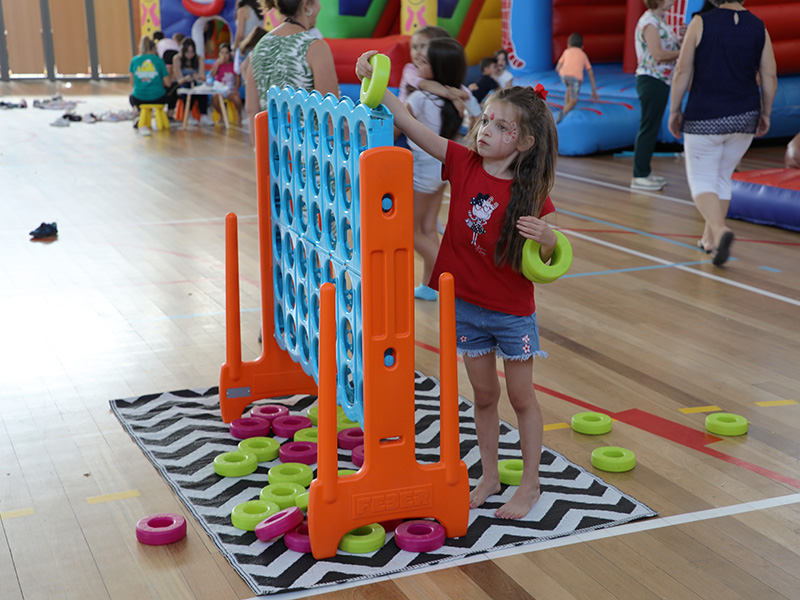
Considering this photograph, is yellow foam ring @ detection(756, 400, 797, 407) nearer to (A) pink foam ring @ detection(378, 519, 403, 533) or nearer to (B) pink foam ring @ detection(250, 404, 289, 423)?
(A) pink foam ring @ detection(378, 519, 403, 533)

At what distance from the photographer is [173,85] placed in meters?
12.9

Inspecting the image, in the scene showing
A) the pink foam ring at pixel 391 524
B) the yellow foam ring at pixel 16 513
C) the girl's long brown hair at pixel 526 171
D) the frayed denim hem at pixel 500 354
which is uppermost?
the girl's long brown hair at pixel 526 171

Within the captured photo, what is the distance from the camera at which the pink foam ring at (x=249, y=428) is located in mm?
3273

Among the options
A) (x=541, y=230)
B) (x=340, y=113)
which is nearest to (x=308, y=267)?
(x=340, y=113)

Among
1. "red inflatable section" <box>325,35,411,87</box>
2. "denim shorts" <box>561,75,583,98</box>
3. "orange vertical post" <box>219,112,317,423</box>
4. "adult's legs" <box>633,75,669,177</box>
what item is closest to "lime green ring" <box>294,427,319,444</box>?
"orange vertical post" <box>219,112,317,423</box>

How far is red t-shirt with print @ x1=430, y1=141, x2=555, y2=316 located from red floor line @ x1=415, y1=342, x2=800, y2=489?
3.20ft

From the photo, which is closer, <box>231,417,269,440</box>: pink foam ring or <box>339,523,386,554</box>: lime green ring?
<box>339,523,386,554</box>: lime green ring

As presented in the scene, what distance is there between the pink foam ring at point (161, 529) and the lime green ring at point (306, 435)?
662 mm

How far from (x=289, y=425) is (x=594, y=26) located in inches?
378

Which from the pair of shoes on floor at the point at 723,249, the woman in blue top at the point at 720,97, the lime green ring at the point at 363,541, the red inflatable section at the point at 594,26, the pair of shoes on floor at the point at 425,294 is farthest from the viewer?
the red inflatable section at the point at 594,26

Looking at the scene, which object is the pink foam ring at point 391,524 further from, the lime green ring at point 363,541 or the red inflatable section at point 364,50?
the red inflatable section at point 364,50

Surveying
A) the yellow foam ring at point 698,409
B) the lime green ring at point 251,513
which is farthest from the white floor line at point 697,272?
the lime green ring at point 251,513

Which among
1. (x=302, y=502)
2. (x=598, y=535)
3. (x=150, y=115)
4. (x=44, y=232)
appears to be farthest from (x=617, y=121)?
(x=302, y=502)

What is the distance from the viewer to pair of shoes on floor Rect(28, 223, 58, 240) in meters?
6.35
